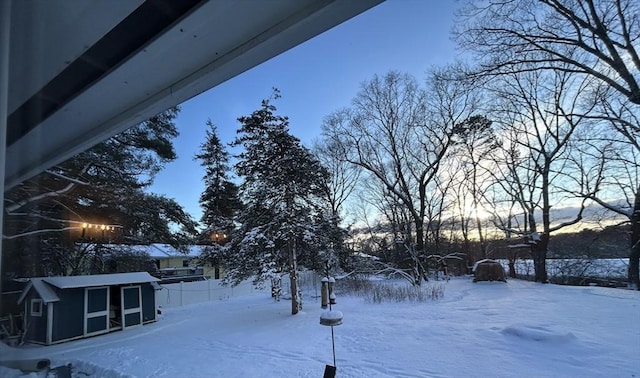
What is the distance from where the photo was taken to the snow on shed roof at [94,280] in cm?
680

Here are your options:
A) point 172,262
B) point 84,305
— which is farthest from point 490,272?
point 172,262

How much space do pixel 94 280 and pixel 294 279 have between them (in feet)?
15.8

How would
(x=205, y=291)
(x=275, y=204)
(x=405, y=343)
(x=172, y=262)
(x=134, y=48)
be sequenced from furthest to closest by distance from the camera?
1. (x=172, y=262)
2. (x=205, y=291)
3. (x=275, y=204)
4. (x=405, y=343)
5. (x=134, y=48)

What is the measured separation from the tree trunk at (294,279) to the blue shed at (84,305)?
4.00m

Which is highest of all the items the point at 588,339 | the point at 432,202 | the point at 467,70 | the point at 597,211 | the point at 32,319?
the point at 467,70

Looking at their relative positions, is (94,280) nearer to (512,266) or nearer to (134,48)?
(134,48)

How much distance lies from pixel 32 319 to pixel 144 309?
7.91ft

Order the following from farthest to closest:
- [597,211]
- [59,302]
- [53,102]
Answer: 1. [597,211]
2. [59,302]
3. [53,102]

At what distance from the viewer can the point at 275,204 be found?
8359mm

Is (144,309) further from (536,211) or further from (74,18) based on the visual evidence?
(536,211)

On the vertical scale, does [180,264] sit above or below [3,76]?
below

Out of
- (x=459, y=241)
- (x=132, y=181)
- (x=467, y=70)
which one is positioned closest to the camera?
(x=467, y=70)

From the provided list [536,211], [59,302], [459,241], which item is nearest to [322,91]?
[59,302]

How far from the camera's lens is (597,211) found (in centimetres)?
984
